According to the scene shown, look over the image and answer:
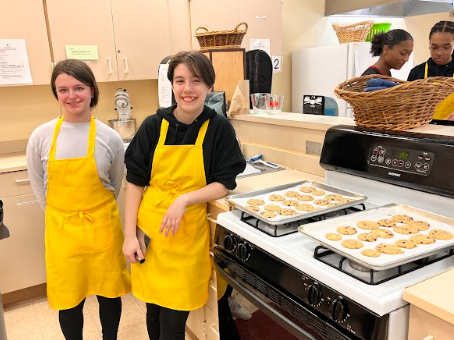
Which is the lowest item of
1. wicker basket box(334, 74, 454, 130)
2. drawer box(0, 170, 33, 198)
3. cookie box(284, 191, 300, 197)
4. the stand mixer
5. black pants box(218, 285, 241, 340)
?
black pants box(218, 285, 241, 340)

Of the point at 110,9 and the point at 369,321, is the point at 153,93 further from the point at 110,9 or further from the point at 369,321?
the point at 369,321

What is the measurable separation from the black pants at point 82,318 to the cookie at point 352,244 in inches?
47.3

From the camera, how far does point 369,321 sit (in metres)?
0.89

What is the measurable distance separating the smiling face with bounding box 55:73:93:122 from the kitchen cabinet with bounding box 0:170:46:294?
104 centimetres

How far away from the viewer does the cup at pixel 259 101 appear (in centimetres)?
231

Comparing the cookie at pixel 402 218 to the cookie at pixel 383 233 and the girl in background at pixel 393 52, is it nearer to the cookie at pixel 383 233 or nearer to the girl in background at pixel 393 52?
the cookie at pixel 383 233

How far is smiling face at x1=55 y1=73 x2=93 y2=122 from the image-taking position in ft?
5.13

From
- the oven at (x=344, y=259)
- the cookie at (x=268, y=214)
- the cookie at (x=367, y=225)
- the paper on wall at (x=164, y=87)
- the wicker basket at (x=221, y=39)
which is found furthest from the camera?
the paper on wall at (x=164, y=87)

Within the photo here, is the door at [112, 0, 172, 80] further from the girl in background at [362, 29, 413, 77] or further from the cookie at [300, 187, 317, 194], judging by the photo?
the cookie at [300, 187, 317, 194]

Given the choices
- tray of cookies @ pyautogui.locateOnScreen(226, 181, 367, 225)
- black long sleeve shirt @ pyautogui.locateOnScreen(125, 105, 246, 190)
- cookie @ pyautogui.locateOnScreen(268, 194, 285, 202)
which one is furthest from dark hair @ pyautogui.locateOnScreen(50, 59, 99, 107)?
cookie @ pyautogui.locateOnScreen(268, 194, 285, 202)

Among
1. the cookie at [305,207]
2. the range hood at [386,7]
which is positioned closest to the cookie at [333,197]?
the cookie at [305,207]

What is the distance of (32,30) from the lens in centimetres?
260

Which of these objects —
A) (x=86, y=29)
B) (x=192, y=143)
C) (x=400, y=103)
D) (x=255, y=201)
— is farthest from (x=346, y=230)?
(x=86, y=29)

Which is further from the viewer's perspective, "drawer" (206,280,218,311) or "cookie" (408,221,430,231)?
"drawer" (206,280,218,311)
